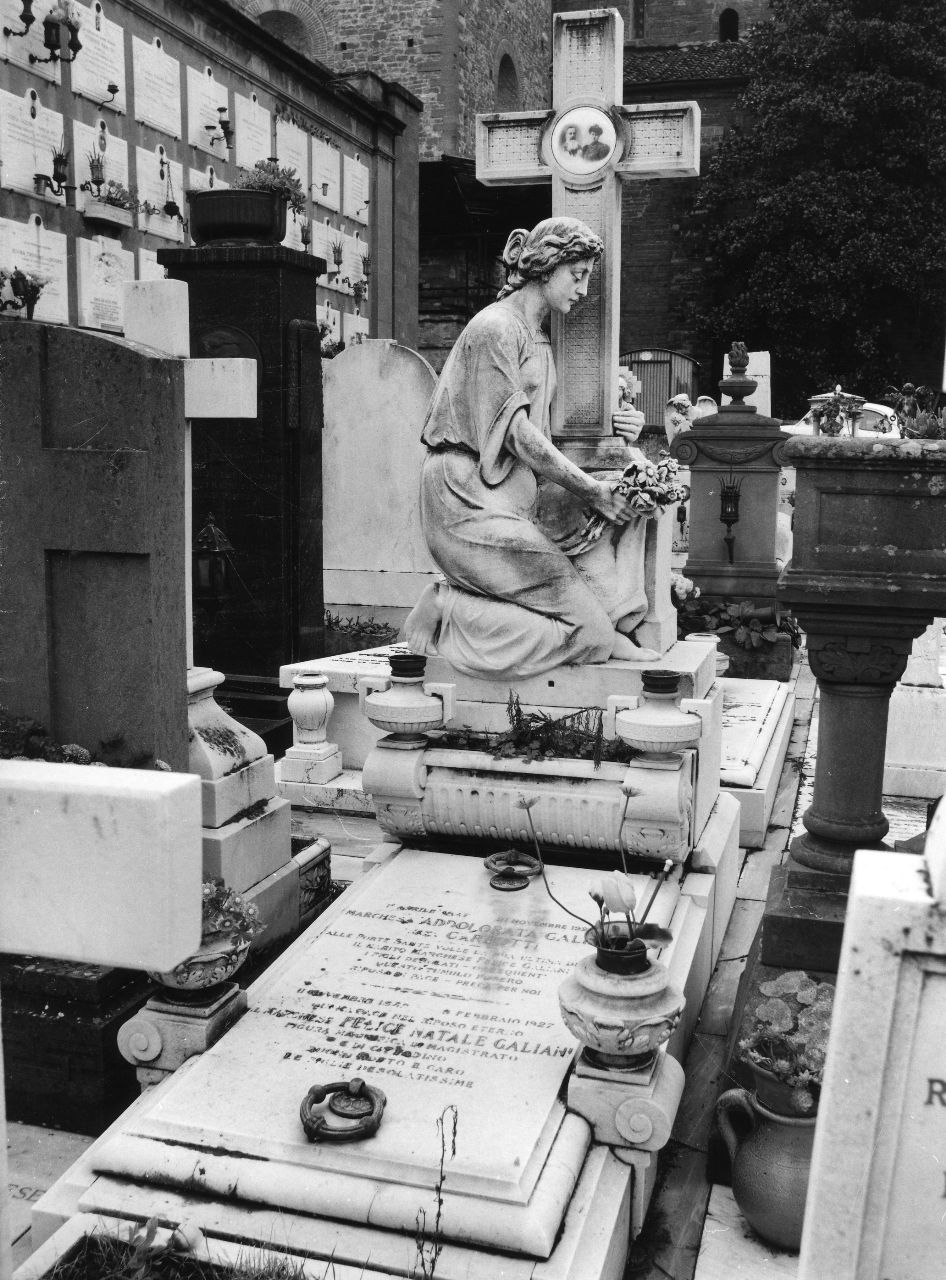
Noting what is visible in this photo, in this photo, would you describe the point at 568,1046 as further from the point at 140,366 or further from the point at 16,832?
the point at 140,366

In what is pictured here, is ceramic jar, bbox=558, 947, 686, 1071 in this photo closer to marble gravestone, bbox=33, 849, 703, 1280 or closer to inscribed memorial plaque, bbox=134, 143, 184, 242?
marble gravestone, bbox=33, 849, 703, 1280

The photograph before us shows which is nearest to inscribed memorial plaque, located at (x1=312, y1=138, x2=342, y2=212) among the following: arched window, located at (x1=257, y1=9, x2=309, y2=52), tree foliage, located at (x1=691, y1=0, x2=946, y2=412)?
arched window, located at (x1=257, y1=9, x2=309, y2=52)

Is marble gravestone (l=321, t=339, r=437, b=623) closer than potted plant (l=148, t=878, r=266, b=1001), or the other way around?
potted plant (l=148, t=878, r=266, b=1001)

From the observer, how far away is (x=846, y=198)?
23.6m

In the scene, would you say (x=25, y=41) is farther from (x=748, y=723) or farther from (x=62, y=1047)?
(x=62, y=1047)

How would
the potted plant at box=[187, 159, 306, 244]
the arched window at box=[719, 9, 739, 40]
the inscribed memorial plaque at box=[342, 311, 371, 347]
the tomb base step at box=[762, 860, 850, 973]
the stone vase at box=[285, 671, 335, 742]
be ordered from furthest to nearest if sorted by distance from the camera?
the arched window at box=[719, 9, 739, 40] → the inscribed memorial plaque at box=[342, 311, 371, 347] → the potted plant at box=[187, 159, 306, 244] → the stone vase at box=[285, 671, 335, 742] → the tomb base step at box=[762, 860, 850, 973]

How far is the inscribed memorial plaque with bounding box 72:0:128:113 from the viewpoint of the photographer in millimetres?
11875

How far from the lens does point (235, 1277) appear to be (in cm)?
270

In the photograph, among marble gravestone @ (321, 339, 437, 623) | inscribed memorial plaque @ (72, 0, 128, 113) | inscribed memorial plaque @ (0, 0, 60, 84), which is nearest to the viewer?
marble gravestone @ (321, 339, 437, 623)

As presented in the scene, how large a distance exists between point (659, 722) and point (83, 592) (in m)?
1.97

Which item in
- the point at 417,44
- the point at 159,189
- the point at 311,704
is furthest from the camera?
the point at 417,44

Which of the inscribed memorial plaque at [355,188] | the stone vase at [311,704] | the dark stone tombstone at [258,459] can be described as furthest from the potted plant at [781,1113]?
the inscribed memorial plaque at [355,188]

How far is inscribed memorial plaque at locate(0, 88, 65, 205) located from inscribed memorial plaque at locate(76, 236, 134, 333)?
1.75 feet

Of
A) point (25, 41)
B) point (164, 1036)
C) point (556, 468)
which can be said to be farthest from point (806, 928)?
point (25, 41)
